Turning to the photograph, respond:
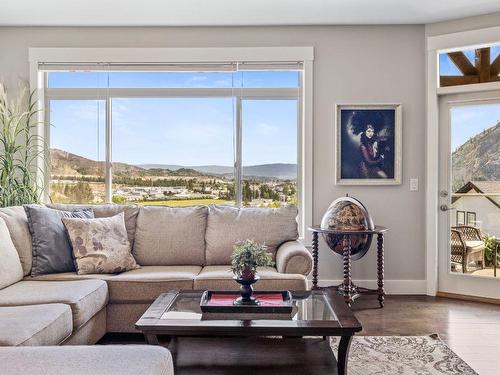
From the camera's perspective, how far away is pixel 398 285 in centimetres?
459

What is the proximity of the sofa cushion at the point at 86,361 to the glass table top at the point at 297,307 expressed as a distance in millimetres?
717

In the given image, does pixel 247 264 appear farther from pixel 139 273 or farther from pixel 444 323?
pixel 444 323

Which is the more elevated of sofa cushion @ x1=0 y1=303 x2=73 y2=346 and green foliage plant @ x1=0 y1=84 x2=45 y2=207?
green foliage plant @ x1=0 y1=84 x2=45 y2=207

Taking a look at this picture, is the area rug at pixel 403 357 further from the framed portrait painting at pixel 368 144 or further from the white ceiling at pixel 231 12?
the white ceiling at pixel 231 12

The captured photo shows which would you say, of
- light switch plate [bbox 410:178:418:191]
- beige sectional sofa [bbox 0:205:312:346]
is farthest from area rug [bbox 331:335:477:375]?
light switch plate [bbox 410:178:418:191]

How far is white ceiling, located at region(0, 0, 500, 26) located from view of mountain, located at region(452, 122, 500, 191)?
116 cm

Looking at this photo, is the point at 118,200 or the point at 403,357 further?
the point at 118,200

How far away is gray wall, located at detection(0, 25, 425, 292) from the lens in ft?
15.0

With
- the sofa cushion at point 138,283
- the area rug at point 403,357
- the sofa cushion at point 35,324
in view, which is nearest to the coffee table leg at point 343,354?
the area rug at point 403,357

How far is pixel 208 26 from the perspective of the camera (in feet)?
15.0

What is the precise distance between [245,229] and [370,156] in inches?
65.6

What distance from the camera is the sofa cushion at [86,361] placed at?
1383 mm

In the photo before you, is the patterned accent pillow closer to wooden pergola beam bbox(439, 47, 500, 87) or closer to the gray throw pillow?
the gray throw pillow

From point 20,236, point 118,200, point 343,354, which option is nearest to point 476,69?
point 343,354
